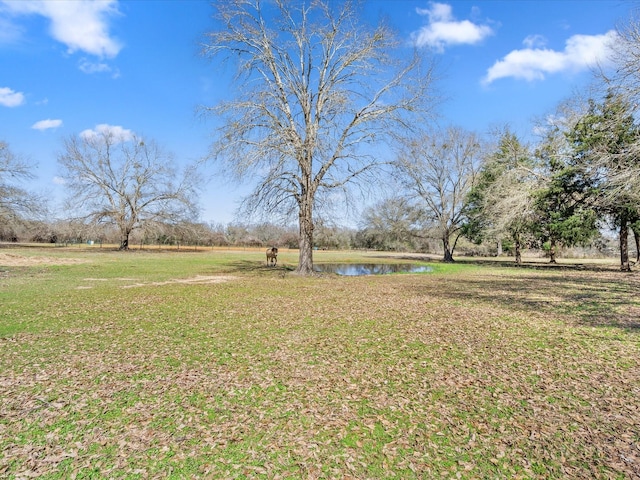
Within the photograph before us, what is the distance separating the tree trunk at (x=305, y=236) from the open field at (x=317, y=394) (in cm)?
907

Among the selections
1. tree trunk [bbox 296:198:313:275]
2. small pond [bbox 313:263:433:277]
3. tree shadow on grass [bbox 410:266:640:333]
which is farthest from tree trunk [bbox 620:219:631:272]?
tree trunk [bbox 296:198:313:275]

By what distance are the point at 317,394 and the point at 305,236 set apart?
1399 centimetres

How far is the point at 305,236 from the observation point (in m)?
18.1

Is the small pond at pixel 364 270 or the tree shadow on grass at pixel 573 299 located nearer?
the tree shadow on grass at pixel 573 299

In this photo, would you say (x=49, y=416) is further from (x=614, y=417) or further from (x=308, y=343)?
(x=614, y=417)

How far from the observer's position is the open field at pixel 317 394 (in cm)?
304

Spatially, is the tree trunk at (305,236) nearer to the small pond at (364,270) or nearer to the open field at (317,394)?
the small pond at (364,270)

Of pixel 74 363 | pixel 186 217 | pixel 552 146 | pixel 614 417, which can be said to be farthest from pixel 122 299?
pixel 186 217

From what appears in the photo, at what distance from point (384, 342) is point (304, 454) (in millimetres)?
3591

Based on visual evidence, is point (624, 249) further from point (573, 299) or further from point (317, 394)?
point (317, 394)

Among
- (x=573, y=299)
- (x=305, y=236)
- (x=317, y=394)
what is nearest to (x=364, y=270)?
(x=305, y=236)

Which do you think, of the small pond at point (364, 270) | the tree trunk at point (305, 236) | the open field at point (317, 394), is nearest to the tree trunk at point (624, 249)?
the small pond at point (364, 270)

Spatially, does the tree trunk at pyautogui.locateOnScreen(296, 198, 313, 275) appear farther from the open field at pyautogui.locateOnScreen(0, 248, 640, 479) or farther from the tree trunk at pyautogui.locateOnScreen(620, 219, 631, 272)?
the tree trunk at pyautogui.locateOnScreen(620, 219, 631, 272)

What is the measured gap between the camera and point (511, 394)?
14.1ft
